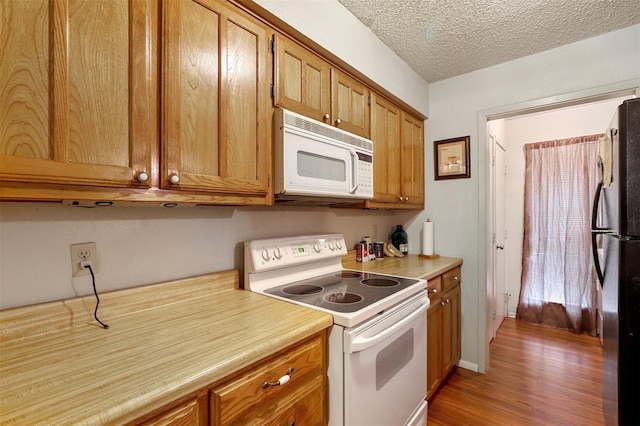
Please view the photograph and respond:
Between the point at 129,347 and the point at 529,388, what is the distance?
2570mm

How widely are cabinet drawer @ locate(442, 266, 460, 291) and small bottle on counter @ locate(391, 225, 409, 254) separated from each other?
44 centimetres

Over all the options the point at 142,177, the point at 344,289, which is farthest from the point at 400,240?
the point at 142,177

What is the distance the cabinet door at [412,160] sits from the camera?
230 cm

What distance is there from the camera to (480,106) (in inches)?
92.7

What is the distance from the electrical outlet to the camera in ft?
3.26

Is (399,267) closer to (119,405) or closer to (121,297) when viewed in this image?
(121,297)

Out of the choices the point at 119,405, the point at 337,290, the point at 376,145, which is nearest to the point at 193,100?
the point at 119,405

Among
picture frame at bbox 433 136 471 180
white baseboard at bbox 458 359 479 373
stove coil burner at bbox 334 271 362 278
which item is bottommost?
white baseboard at bbox 458 359 479 373

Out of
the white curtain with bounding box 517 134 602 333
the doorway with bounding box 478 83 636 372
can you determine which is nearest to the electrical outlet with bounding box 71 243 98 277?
the doorway with bounding box 478 83 636 372

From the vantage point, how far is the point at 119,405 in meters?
0.58

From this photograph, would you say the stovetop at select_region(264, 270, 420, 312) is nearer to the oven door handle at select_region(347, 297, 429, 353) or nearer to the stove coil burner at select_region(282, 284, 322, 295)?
the stove coil burner at select_region(282, 284, 322, 295)

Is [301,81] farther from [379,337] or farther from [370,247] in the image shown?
[370,247]

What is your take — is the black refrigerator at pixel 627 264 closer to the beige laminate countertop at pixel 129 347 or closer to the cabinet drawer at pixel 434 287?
the cabinet drawer at pixel 434 287

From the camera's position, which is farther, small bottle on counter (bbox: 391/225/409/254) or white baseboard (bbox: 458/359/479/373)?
small bottle on counter (bbox: 391/225/409/254)
